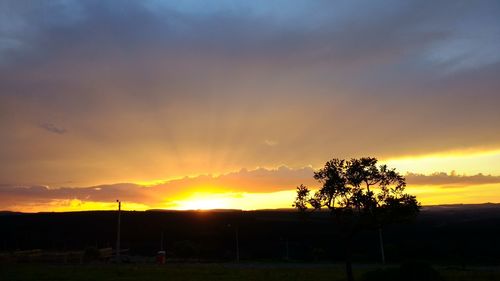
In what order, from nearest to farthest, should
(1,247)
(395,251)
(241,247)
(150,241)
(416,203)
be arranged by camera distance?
(416,203) < (395,251) < (241,247) < (1,247) < (150,241)

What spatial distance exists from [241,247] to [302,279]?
122 meters

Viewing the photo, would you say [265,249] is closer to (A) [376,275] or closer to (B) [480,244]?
(B) [480,244]

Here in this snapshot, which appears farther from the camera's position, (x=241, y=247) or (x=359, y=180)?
(x=241, y=247)

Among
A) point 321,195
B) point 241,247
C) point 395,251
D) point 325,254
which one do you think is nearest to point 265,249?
point 241,247

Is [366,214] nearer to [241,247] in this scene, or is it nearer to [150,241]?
[241,247]

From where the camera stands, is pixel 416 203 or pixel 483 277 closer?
pixel 416 203

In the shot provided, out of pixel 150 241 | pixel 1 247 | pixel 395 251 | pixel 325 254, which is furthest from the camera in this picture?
pixel 150 241

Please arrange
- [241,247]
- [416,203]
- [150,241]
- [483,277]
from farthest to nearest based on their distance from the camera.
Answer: [150,241] → [241,247] → [483,277] → [416,203]

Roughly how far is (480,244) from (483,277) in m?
118

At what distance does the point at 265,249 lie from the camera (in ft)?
534

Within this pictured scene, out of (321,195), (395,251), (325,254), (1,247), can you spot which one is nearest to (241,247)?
(325,254)

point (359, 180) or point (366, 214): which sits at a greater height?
point (359, 180)

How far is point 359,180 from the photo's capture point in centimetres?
3738

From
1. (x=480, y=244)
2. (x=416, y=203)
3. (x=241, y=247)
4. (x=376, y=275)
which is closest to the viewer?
(x=416, y=203)
